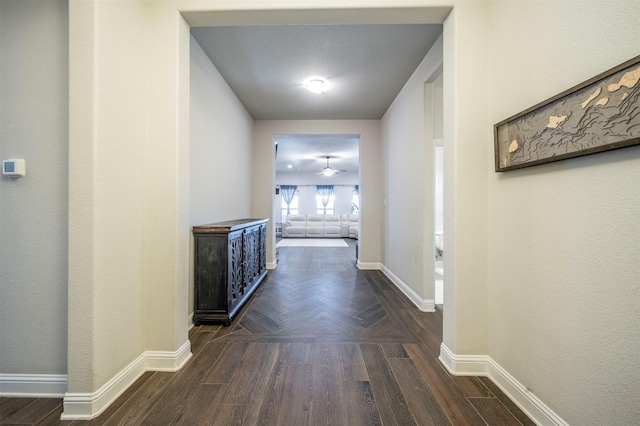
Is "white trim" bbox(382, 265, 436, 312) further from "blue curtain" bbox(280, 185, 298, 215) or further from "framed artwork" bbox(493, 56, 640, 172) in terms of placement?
"blue curtain" bbox(280, 185, 298, 215)

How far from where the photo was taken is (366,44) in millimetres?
2467

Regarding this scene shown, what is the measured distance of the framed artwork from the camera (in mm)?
893

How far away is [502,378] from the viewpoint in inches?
60.4

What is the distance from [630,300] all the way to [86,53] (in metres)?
2.58

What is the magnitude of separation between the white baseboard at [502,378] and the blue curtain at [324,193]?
35.3ft

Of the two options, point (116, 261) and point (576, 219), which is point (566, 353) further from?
point (116, 261)

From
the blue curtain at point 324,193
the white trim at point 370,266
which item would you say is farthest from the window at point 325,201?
the white trim at point 370,266

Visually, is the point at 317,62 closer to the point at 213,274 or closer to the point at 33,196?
the point at 213,274

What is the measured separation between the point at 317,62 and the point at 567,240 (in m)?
2.61

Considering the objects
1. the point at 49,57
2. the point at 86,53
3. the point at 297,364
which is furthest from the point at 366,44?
the point at 297,364

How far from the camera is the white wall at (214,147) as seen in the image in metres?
2.46

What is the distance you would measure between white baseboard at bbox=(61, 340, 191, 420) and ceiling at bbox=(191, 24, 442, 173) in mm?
2585

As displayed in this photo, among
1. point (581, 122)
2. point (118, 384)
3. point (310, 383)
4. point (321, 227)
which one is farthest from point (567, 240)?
point (321, 227)

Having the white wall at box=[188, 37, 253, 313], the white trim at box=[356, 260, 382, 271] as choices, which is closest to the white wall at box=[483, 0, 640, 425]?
the white wall at box=[188, 37, 253, 313]
